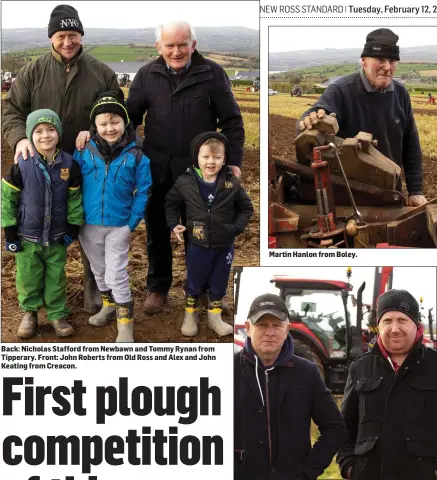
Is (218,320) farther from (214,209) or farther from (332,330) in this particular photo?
(332,330)

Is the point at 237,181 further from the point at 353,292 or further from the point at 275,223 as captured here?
the point at 353,292

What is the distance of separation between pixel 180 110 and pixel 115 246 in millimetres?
858

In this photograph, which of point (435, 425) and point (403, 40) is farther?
point (403, 40)

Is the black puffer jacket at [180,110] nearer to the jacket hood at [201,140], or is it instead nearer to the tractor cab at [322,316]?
the jacket hood at [201,140]

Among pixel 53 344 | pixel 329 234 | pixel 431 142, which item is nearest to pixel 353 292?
pixel 329 234

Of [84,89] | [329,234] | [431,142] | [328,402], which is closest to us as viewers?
[328,402]

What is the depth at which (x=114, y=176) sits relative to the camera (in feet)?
13.8

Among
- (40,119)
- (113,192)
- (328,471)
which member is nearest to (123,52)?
(40,119)

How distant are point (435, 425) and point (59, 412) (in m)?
2.12

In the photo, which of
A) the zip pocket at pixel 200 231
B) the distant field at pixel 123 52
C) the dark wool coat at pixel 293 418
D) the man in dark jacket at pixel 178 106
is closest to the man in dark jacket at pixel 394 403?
the dark wool coat at pixel 293 418

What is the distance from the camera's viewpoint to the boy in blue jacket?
13.7 feet

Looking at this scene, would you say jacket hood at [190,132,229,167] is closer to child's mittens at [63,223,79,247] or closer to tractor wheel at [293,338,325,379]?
child's mittens at [63,223,79,247]

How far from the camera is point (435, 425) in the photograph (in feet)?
13.7

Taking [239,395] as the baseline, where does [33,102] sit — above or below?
above
